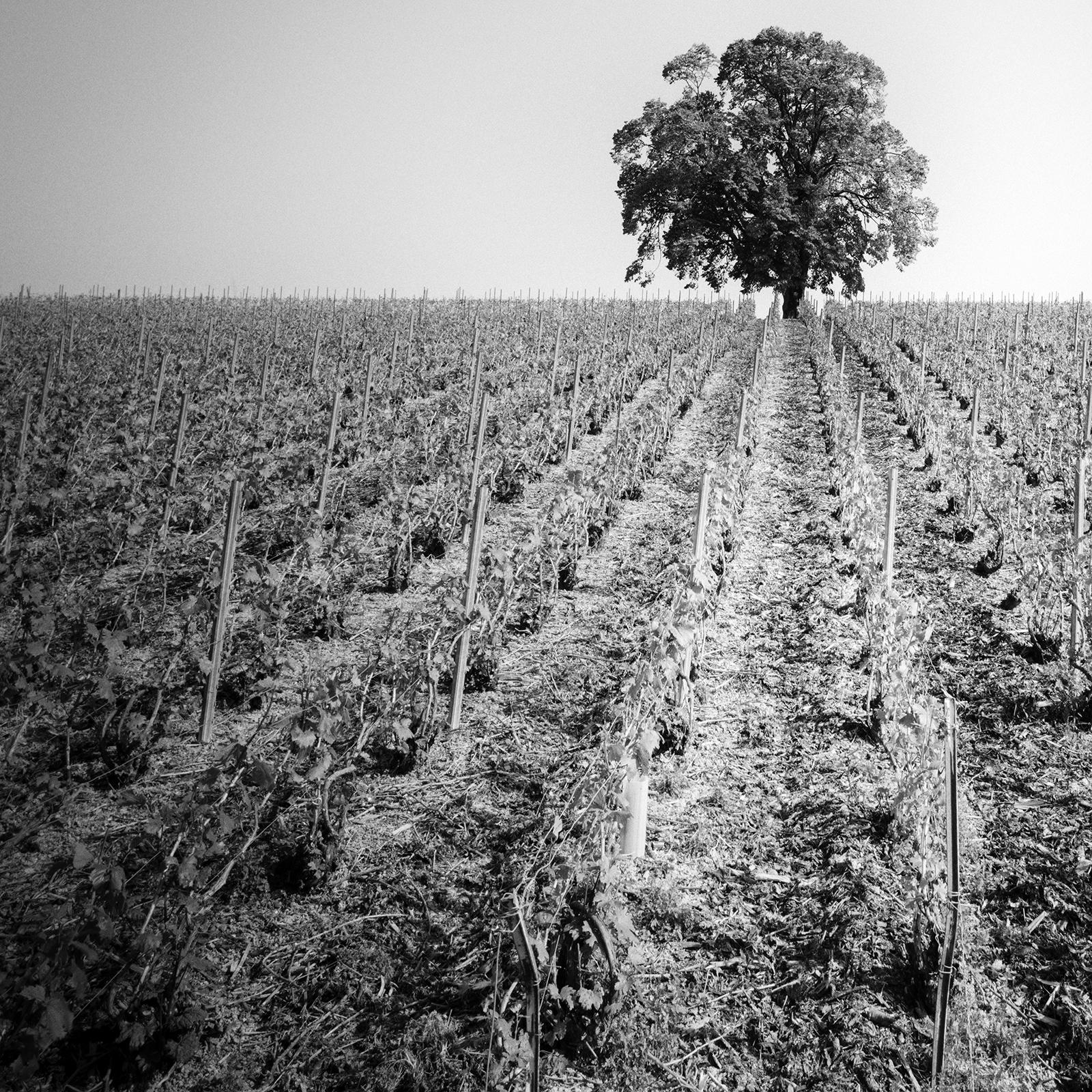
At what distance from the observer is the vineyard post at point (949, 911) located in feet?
8.52

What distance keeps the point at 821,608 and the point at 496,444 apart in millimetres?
4328

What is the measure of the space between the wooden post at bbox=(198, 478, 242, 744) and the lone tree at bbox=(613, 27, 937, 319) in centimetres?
2592

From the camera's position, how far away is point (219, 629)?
4504 mm

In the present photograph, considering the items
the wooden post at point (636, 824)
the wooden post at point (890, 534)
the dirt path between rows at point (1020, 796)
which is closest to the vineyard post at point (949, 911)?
the dirt path between rows at point (1020, 796)

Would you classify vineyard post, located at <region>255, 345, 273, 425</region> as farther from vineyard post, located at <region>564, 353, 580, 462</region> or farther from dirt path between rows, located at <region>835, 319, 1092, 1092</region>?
dirt path between rows, located at <region>835, 319, 1092, 1092</region>

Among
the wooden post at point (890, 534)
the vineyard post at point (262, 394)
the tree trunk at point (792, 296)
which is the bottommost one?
the wooden post at point (890, 534)

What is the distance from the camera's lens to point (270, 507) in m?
8.44

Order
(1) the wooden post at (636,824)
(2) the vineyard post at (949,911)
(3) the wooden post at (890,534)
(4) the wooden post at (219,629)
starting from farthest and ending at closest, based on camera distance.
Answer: (3) the wooden post at (890,534) < (4) the wooden post at (219,629) < (1) the wooden post at (636,824) < (2) the vineyard post at (949,911)

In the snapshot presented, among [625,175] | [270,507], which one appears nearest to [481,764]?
[270,507]

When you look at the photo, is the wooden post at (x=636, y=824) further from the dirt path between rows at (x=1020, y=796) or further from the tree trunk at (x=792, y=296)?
the tree trunk at (x=792, y=296)

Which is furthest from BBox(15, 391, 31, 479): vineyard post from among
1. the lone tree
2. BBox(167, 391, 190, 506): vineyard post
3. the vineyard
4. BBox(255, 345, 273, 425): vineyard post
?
the lone tree

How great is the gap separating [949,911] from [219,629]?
362 centimetres

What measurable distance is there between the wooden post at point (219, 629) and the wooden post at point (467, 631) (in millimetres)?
1259

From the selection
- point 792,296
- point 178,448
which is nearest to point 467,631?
point 178,448
